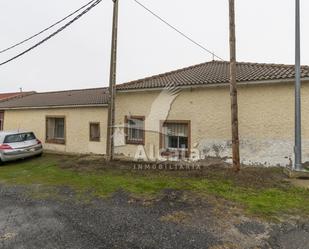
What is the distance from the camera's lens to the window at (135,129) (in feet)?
41.1

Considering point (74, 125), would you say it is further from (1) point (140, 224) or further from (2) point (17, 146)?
(1) point (140, 224)

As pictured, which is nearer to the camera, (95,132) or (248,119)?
(248,119)

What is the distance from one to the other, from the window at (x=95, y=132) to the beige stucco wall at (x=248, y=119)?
3.83 meters

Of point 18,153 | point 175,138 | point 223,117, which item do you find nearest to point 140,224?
point 223,117

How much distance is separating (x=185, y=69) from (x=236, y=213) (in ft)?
33.3

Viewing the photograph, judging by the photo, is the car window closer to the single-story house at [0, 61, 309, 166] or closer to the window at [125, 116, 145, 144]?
the single-story house at [0, 61, 309, 166]

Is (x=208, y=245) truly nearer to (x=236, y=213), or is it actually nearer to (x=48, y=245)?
(x=236, y=213)

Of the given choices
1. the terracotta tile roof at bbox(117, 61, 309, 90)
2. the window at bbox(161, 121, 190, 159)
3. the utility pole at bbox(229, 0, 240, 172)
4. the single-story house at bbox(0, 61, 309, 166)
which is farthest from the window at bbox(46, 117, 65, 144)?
the utility pole at bbox(229, 0, 240, 172)

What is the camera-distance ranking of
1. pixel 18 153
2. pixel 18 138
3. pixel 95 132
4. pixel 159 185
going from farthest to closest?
1. pixel 95 132
2. pixel 18 138
3. pixel 18 153
4. pixel 159 185

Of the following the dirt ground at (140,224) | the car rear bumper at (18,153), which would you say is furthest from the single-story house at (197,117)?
the dirt ground at (140,224)

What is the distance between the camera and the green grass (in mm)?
6031

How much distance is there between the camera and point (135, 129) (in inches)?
505

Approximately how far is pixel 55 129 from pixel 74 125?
7.67 ft

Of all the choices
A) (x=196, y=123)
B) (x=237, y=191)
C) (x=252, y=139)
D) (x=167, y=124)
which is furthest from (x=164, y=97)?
(x=237, y=191)
